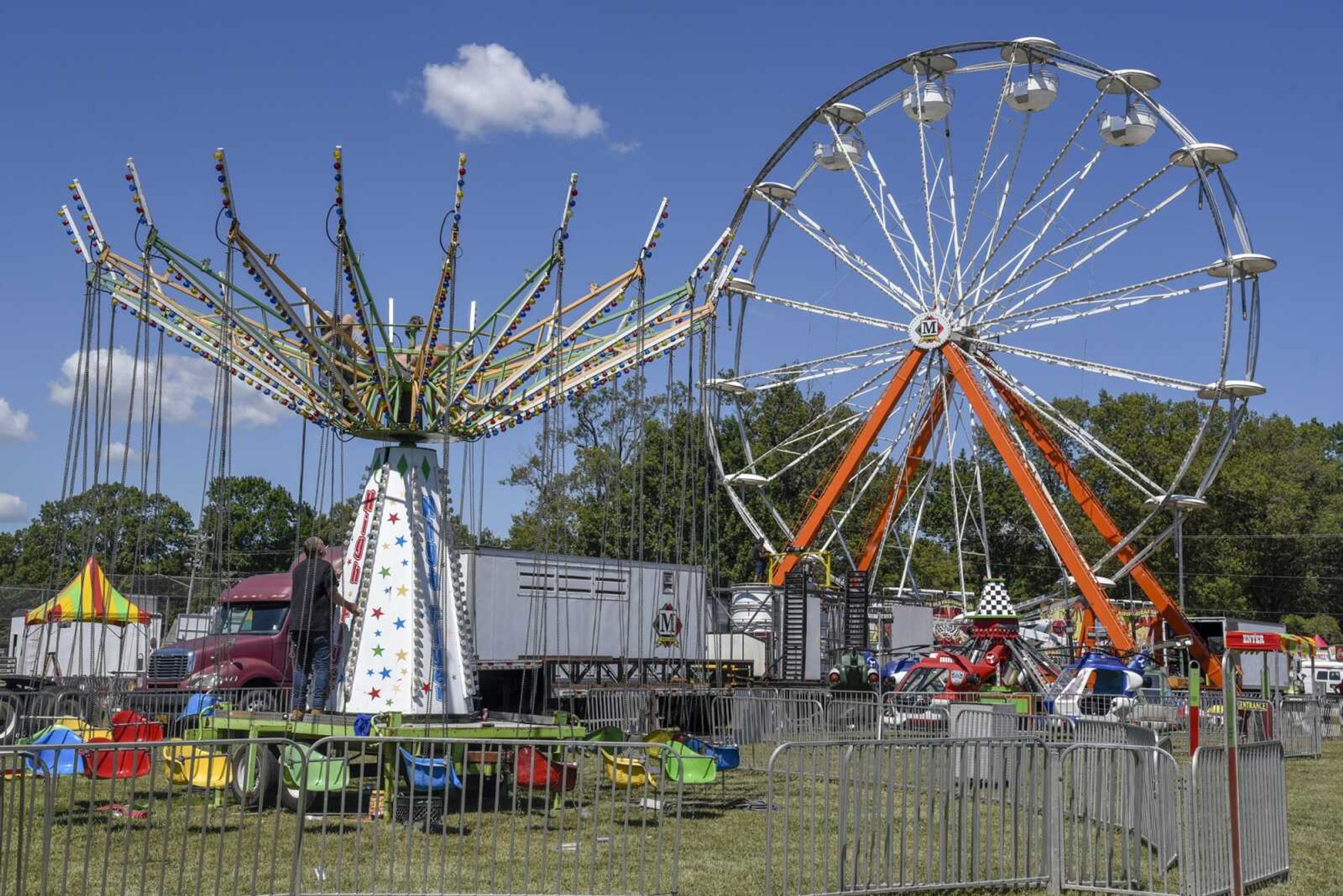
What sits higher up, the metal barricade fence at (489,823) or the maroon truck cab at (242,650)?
the maroon truck cab at (242,650)

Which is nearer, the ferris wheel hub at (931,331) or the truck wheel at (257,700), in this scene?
the truck wheel at (257,700)

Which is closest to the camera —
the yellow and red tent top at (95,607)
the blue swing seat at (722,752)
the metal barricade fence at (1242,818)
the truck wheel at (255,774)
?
the metal barricade fence at (1242,818)

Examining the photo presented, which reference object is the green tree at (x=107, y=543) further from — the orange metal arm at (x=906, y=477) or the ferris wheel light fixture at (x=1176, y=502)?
the ferris wheel light fixture at (x=1176, y=502)

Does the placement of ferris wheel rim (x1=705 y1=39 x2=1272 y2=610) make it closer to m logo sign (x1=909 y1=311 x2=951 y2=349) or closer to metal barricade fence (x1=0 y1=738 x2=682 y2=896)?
m logo sign (x1=909 y1=311 x2=951 y2=349)

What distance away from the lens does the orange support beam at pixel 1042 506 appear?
26.0 metres

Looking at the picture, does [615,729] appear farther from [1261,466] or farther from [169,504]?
[169,504]

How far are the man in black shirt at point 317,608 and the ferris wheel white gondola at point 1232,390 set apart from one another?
17.5 m

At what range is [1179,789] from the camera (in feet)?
27.0

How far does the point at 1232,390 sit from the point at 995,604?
5807 millimetres

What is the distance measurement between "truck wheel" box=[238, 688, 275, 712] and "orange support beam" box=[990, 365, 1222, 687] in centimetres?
1570

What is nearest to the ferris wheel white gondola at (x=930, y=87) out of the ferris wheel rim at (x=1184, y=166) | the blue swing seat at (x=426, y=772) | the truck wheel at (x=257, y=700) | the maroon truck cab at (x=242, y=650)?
the ferris wheel rim at (x=1184, y=166)

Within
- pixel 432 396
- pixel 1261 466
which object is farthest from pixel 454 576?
pixel 1261 466

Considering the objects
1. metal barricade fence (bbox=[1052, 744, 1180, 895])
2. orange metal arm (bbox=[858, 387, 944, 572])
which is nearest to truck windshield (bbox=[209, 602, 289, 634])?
orange metal arm (bbox=[858, 387, 944, 572])

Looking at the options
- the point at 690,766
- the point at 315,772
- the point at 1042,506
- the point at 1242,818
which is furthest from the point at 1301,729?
the point at 315,772
